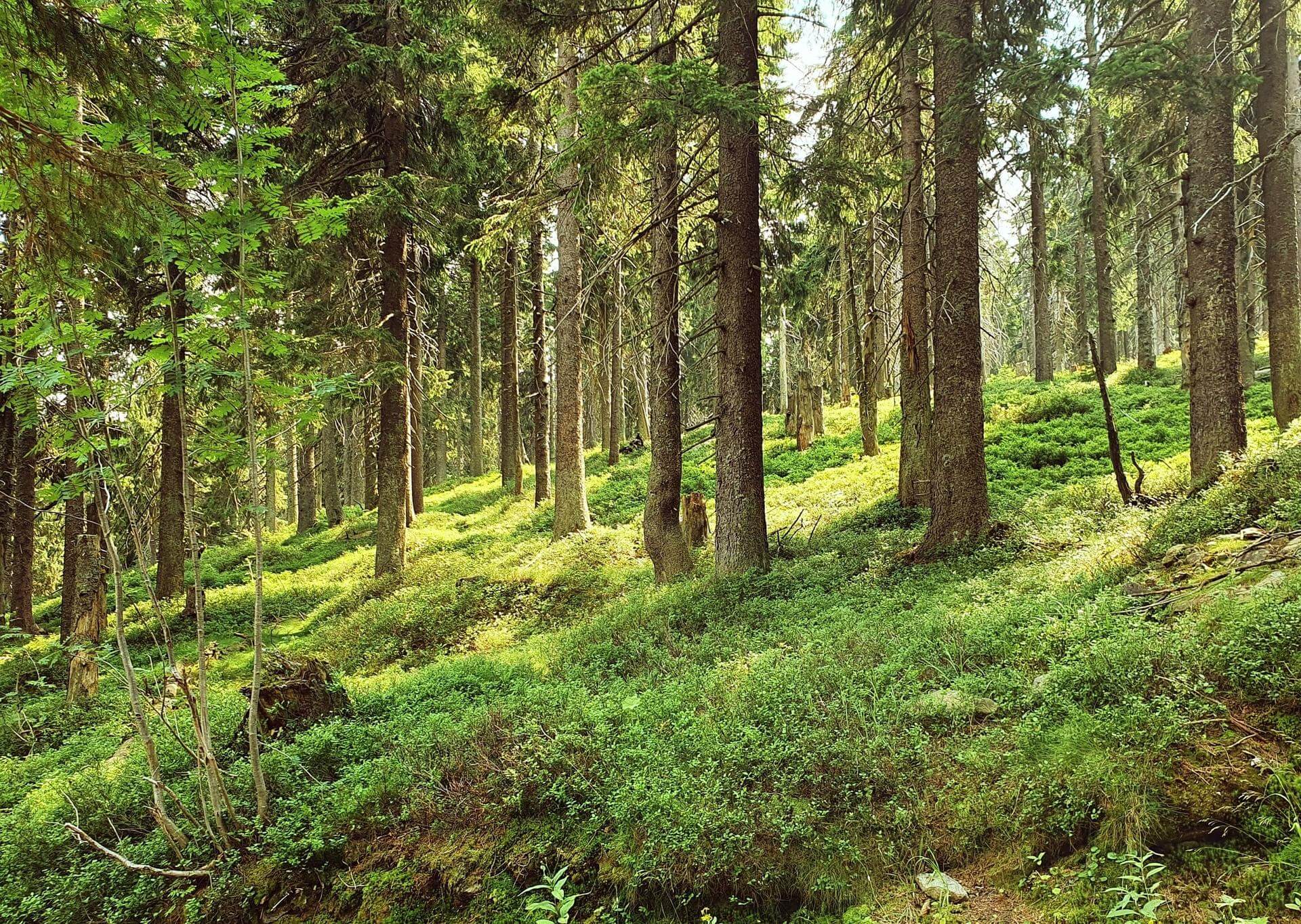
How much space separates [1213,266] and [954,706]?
6.79 meters

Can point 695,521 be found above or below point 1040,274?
below

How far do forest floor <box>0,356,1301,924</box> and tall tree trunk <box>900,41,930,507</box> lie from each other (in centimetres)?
277

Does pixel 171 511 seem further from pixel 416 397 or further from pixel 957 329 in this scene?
pixel 957 329

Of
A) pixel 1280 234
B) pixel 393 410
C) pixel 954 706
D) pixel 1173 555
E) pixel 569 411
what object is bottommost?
pixel 954 706

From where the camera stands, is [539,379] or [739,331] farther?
[539,379]

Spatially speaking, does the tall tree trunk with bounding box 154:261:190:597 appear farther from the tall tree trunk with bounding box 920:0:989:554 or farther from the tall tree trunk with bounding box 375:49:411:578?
the tall tree trunk with bounding box 920:0:989:554

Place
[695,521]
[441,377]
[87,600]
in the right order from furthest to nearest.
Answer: [441,377] < [695,521] < [87,600]

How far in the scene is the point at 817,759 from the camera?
380 cm

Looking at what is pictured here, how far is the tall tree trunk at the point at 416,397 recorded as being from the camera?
14406 mm

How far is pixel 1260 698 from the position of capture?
320 cm

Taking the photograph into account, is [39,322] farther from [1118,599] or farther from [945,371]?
[945,371]

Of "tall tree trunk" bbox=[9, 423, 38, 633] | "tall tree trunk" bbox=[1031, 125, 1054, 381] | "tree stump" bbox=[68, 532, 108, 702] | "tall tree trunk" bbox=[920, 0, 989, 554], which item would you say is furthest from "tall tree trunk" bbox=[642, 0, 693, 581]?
"tall tree trunk" bbox=[1031, 125, 1054, 381]

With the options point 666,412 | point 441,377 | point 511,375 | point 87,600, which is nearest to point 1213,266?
point 666,412

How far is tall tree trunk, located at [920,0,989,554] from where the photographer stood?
785 centimetres
